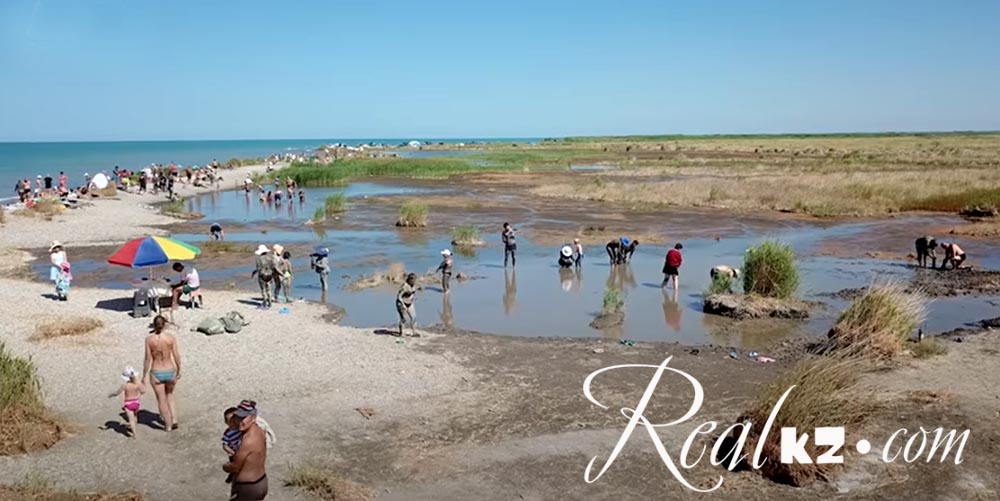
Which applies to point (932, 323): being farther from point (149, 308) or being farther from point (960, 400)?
point (149, 308)

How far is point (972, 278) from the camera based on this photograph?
75.8 ft

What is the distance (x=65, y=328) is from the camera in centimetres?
1534

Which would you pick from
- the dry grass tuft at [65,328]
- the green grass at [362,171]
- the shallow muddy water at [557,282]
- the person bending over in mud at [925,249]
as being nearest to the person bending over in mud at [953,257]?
the person bending over in mud at [925,249]

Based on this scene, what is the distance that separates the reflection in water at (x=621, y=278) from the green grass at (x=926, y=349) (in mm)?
9131

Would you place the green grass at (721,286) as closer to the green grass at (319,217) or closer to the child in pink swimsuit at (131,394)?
the child in pink swimsuit at (131,394)

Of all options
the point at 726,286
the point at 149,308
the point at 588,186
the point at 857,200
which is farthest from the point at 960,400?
the point at 588,186

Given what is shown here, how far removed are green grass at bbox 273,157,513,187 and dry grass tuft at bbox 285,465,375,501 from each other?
58.5m

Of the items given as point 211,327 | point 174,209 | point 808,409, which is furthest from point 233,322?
point 174,209

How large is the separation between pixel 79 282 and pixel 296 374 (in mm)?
13338

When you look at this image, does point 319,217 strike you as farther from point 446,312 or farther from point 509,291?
point 446,312

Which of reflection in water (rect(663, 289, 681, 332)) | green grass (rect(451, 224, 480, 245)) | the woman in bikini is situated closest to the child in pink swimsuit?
the woman in bikini

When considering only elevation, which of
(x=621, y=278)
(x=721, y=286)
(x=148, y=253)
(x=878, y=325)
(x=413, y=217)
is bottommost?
(x=621, y=278)

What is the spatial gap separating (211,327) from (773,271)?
528 inches

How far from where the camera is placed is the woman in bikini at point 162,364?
10.2 m
